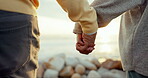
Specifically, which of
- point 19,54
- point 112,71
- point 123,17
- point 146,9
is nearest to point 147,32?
point 146,9

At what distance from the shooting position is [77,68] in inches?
106

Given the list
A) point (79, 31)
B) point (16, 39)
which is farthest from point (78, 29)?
point (16, 39)

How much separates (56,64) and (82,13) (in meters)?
1.88

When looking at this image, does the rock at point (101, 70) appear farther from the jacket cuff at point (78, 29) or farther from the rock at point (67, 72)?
the jacket cuff at point (78, 29)

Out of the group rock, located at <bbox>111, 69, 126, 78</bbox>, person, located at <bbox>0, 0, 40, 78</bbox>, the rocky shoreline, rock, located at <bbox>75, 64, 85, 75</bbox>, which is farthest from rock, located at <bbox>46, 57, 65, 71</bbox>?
person, located at <bbox>0, 0, 40, 78</bbox>

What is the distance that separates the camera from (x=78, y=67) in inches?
106

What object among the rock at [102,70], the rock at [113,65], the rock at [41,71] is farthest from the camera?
the rock at [113,65]

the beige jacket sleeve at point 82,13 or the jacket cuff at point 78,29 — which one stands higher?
the beige jacket sleeve at point 82,13

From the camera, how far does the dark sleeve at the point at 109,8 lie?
954mm

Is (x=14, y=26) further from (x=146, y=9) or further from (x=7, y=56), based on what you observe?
(x=146, y=9)

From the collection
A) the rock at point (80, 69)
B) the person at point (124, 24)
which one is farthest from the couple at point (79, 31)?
the rock at point (80, 69)

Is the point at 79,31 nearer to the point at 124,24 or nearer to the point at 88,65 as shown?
the point at 124,24

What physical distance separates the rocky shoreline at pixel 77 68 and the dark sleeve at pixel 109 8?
1632 mm

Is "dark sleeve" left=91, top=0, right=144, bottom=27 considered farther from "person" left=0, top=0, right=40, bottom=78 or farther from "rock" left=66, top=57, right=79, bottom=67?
"rock" left=66, top=57, right=79, bottom=67
